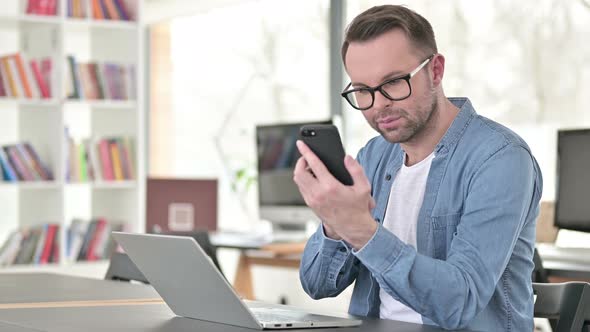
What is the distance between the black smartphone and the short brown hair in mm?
348

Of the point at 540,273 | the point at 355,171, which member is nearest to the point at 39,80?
the point at 540,273

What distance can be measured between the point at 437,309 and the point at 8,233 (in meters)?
4.14

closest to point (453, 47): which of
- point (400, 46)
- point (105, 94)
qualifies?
point (105, 94)

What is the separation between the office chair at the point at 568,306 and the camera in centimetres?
182

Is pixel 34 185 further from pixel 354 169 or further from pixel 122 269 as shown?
pixel 354 169

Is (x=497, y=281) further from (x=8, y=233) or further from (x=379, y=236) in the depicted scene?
(x=8, y=233)

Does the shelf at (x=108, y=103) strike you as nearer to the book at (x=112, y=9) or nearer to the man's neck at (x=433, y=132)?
the book at (x=112, y=9)

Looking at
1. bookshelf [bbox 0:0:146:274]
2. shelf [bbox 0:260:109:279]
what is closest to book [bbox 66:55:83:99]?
bookshelf [bbox 0:0:146:274]

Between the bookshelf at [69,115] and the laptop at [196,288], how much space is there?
3.59 meters

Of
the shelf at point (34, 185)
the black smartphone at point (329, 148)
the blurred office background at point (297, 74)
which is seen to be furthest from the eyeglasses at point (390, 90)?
the shelf at point (34, 185)

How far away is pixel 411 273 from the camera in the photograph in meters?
1.69

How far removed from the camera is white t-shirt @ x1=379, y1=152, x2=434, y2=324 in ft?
6.53

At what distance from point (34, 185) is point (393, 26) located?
12.3 feet

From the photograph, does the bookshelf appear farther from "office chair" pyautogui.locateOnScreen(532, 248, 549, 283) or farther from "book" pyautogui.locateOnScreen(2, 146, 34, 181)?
"office chair" pyautogui.locateOnScreen(532, 248, 549, 283)
